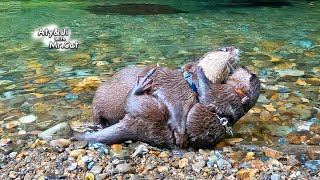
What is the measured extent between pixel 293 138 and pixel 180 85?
113 centimetres

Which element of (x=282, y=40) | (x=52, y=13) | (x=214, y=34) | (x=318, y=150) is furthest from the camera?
(x=52, y=13)

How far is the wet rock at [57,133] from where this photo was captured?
Result: 3.64 metres

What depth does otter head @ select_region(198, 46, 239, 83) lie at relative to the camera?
338 cm

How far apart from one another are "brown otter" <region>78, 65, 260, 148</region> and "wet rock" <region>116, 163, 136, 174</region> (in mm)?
251

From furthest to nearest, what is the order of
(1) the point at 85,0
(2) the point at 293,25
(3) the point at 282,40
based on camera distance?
(1) the point at 85,0 < (2) the point at 293,25 < (3) the point at 282,40

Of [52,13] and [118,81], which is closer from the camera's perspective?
[118,81]

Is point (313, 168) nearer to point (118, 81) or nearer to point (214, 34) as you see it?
point (118, 81)

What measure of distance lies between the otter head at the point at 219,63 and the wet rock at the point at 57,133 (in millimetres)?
1187

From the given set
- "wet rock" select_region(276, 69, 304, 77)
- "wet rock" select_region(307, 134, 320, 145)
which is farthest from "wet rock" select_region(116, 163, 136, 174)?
"wet rock" select_region(276, 69, 304, 77)

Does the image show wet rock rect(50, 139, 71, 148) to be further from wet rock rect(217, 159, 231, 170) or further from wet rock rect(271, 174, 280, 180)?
wet rock rect(271, 174, 280, 180)

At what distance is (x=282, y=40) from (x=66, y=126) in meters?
5.33

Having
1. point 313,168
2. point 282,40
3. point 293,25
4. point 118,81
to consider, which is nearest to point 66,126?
point 118,81

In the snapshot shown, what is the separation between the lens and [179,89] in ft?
11.0

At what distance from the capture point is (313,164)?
3.33m
